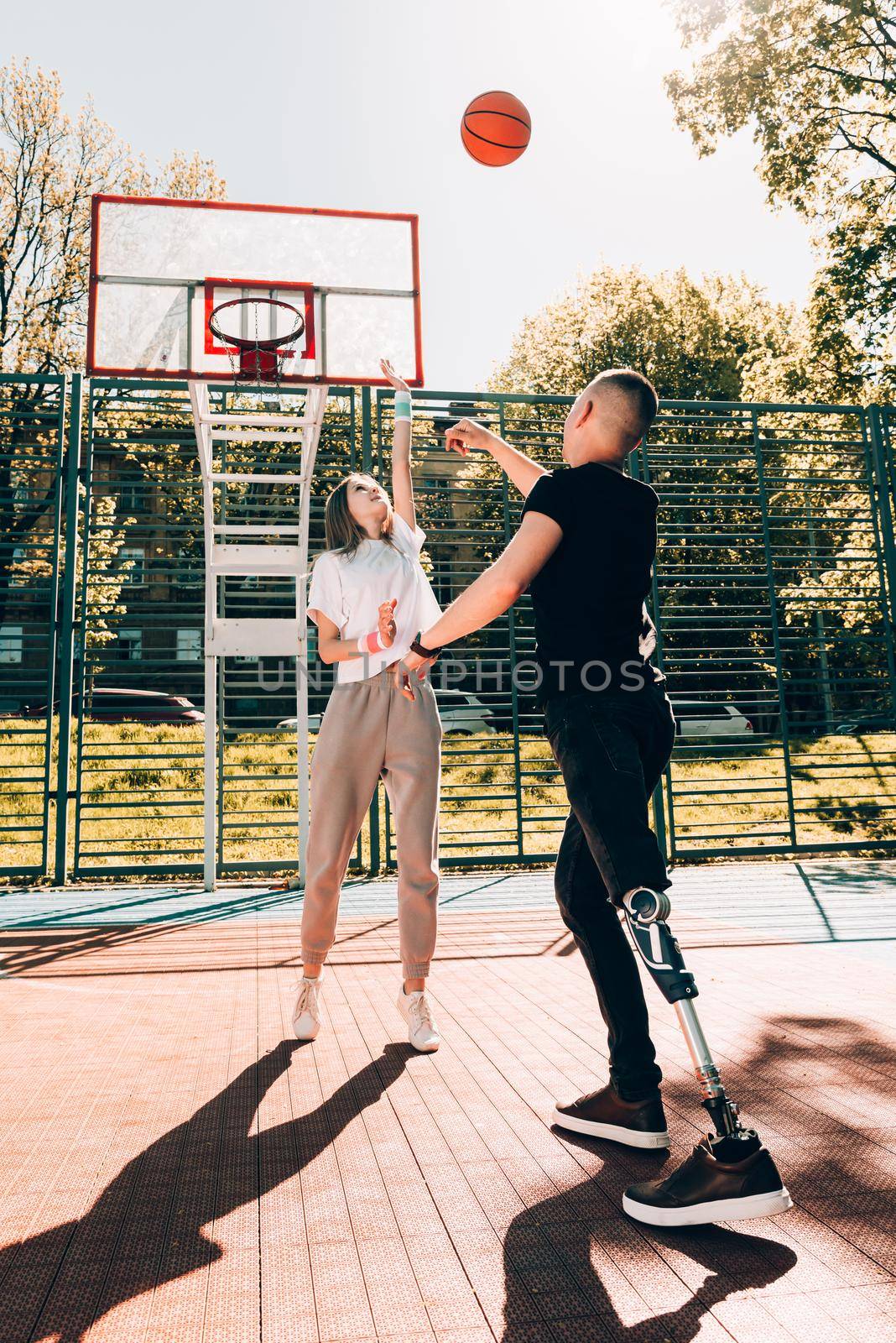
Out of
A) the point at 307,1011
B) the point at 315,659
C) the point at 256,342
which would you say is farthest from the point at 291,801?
the point at 307,1011

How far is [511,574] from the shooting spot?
261 centimetres

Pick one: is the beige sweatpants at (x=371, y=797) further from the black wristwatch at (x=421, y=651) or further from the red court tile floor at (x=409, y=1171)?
the black wristwatch at (x=421, y=651)

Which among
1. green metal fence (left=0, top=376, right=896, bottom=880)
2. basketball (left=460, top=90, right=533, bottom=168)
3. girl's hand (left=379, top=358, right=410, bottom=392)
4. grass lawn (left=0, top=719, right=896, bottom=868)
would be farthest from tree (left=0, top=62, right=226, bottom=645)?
girl's hand (left=379, top=358, right=410, bottom=392)

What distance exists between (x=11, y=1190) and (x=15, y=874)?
6005 millimetres

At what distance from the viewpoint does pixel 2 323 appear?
58.5 feet

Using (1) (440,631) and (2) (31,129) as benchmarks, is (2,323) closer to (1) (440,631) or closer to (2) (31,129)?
(2) (31,129)

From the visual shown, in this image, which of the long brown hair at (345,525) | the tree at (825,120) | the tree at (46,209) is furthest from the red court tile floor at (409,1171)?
the tree at (46,209)

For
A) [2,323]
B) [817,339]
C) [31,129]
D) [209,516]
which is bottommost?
[209,516]

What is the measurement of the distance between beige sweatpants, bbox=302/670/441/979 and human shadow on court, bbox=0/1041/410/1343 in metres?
0.58

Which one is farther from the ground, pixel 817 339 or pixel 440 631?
pixel 817 339

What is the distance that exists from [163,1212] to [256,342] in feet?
20.9

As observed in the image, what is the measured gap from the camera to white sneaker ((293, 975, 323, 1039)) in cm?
378

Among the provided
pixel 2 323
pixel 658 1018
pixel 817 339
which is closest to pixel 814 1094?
pixel 658 1018

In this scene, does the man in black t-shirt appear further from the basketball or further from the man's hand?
the basketball
